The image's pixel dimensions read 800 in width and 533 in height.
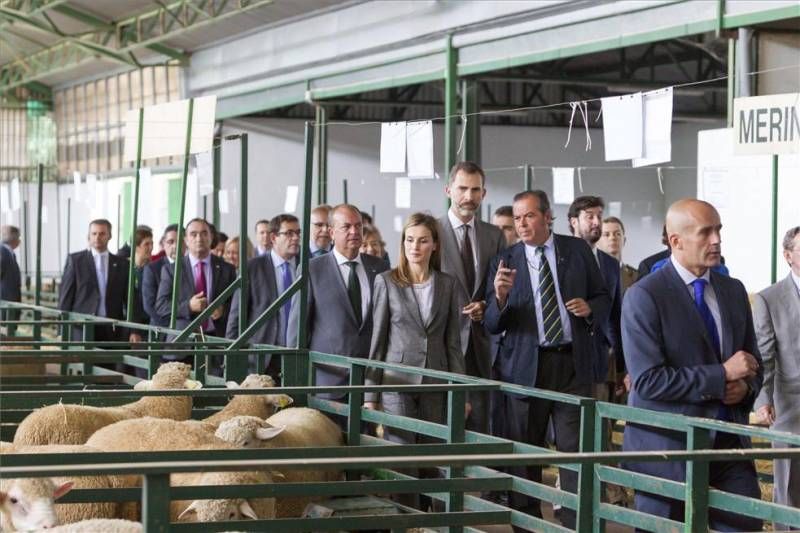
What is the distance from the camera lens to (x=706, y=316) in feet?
18.1

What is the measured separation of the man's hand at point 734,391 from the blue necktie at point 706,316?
0.31 feet

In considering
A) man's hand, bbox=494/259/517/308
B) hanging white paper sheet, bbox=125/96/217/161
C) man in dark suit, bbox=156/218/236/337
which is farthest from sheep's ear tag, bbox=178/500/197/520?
man in dark suit, bbox=156/218/236/337

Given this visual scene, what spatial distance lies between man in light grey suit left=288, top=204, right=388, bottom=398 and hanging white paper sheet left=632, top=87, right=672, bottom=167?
1881mm

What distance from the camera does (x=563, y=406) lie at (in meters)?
6.99

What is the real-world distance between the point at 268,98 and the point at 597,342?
17472mm

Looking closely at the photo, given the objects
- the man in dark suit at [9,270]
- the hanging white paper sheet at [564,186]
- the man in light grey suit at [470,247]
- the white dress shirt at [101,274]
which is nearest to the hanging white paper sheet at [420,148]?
the man in light grey suit at [470,247]

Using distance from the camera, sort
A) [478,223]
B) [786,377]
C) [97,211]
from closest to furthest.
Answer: [786,377]
[478,223]
[97,211]

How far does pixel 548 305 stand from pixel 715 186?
5710 mm

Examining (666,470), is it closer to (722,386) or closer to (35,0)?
(722,386)

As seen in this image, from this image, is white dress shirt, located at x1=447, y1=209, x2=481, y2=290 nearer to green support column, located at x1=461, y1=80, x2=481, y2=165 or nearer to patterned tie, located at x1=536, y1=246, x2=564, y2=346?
patterned tie, located at x1=536, y1=246, x2=564, y2=346

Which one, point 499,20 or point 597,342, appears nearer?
point 597,342

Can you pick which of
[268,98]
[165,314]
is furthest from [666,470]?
[268,98]

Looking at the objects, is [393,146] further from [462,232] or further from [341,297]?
[462,232]

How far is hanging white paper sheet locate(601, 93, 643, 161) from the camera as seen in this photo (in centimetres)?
837
